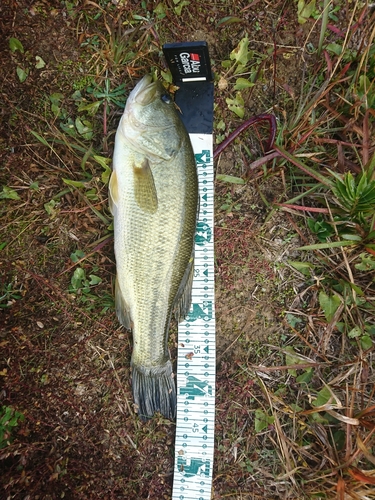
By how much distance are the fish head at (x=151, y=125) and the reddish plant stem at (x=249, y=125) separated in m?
0.47

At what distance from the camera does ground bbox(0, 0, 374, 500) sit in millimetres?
2805

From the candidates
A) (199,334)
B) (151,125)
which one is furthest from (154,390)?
(151,125)

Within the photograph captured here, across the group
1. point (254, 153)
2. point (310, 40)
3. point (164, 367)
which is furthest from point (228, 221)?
point (310, 40)

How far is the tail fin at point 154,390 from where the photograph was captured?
2.67m

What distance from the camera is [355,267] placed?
9.30ft

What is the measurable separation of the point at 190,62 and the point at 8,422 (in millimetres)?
2891

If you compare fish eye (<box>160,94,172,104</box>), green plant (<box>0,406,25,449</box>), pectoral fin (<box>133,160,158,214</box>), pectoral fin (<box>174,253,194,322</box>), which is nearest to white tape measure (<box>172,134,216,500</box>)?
pectoral fin (<box>174,253,194,322</box>)

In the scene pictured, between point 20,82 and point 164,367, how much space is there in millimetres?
2386

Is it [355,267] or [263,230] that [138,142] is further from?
[355,267]

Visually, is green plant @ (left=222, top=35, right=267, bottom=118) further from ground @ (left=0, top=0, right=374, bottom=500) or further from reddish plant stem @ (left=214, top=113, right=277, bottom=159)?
reddish plant stem @ (left=214, top=113, right=277, bottom=159)

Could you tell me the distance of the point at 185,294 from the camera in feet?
8.65

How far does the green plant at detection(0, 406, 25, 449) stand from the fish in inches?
42.4

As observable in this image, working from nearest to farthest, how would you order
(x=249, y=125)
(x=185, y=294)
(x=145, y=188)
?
(x=145, y=188) → (x=185, y=294) → (x=249, y=125)

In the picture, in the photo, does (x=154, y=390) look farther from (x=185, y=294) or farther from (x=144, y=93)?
(x=144, y=93)
